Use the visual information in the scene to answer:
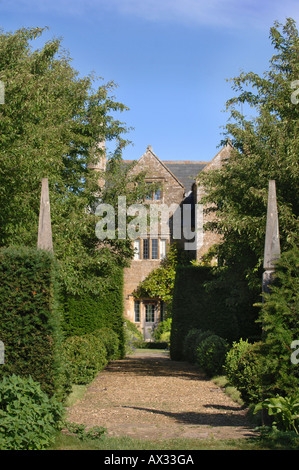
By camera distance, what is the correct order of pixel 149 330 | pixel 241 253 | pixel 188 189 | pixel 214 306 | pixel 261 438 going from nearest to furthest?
1. pixel 261 438
2. pixel 241 253
3. pixel 214 306
4. pixel 149 330
5. pixel 188 189

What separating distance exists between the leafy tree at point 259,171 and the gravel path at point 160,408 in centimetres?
305

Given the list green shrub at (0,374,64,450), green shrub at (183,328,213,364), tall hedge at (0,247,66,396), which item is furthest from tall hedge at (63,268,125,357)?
green shrub at (0,374,64,450)

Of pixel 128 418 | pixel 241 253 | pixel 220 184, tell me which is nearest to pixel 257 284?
pixel 241 253

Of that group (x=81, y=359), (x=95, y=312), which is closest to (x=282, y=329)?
(x=81, y=359)

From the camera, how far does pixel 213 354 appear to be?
14.3 metres

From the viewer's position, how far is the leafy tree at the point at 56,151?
34.8 feet

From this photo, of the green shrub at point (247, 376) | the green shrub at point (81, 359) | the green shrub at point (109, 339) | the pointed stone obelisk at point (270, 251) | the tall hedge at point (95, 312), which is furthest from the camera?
the tall hedge at point (95, 312)

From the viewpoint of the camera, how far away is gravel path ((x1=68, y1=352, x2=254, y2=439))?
7422 mm

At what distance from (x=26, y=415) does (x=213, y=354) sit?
28.7 ft

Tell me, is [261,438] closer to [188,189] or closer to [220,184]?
[220,184]

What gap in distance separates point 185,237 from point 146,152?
219 inches

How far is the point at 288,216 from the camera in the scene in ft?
39.1

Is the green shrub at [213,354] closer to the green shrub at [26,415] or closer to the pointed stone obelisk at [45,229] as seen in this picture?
the pointed stone obelisk at [45,229]

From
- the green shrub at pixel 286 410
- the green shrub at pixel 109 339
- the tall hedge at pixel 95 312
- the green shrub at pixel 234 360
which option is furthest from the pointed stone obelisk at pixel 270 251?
the tall hedge at pixel 95 312
